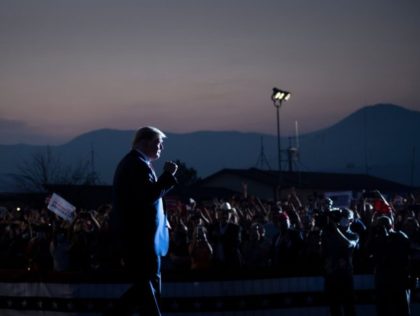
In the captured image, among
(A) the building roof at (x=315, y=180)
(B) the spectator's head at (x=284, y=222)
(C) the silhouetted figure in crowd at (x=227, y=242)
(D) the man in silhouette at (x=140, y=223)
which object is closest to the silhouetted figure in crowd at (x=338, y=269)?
(B) the spectator's head at (x=284, y=222)

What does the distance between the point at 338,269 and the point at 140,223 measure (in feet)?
21.0

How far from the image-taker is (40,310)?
14.8m

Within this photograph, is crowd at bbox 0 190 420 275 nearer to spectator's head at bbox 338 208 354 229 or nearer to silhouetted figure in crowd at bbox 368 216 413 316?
spectator's head at bbox 338 208 354 229

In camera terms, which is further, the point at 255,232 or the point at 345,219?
the point at 255,232

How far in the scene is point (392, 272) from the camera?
41.2 feet

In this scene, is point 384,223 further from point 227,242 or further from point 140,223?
point 140,223

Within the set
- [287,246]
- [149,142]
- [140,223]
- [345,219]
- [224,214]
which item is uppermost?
[149,142]

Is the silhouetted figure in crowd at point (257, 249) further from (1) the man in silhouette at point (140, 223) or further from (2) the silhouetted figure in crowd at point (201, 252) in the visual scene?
(1) the man in silhouette at point (140, 223)

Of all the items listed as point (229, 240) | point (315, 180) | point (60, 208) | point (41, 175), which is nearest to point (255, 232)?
point (229, 240)

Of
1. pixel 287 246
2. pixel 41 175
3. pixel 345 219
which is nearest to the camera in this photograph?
pixel 345 219

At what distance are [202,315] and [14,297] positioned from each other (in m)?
3.84

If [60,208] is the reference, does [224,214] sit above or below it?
above

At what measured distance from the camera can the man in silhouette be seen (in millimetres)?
7438

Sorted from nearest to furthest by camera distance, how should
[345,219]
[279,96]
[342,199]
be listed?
[345,219]
[342,199]
[279,96]
